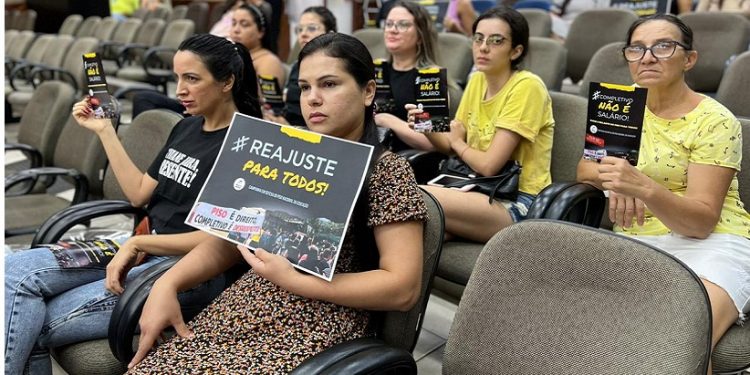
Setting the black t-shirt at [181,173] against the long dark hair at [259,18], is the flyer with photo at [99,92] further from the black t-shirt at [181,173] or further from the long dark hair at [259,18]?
the long dark hair at [259,18]

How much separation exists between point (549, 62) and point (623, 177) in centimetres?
193

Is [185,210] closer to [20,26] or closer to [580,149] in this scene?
[580,149]

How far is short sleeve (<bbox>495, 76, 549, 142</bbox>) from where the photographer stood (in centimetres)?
218

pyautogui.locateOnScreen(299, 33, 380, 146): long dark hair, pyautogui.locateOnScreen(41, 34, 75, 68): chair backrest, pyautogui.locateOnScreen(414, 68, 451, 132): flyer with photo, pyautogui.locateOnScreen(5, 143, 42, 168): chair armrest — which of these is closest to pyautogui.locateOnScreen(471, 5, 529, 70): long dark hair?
pyautogui.locateOnScreen(414, 68, 451, 132): flyer with photo

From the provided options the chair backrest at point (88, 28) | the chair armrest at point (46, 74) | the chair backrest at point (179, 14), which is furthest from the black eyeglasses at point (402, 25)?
the chair backrest at point (88, 28)

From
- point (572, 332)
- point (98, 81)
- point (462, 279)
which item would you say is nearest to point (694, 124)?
point (462, 279)

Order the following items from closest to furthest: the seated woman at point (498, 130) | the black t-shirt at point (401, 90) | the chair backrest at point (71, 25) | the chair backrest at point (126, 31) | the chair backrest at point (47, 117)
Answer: the seated woman at point (498, 130), the black t-shirt at point (401, 90), the chair backrest at point (47, 117), the chair backrest at point (126, 31), the chair backrest at point (71, 25)

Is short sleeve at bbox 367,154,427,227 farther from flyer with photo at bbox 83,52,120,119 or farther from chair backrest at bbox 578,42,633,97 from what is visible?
chair backrest at bbox 578,42,633,97

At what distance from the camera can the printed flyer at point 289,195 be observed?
3.92 ft

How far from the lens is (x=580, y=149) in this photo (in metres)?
2.24

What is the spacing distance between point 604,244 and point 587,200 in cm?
85

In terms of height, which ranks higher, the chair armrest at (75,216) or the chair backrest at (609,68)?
the chair backrest at (609,68)

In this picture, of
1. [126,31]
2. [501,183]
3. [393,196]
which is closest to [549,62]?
[501,183]

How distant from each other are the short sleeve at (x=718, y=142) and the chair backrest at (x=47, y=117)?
260 centimetres
